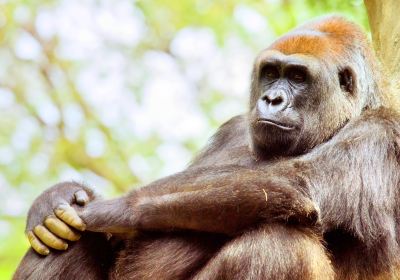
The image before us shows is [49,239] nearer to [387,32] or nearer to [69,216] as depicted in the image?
[69,216]

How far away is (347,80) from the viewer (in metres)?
3.86

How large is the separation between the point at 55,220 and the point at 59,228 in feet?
0.16

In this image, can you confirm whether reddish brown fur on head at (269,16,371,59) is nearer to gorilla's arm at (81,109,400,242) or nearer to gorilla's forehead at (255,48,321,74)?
gorilla's forehead at (255,48,321,74)

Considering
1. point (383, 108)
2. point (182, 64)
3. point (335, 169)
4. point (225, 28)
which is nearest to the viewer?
point (335, 169)

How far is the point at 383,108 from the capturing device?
3670 millimetres

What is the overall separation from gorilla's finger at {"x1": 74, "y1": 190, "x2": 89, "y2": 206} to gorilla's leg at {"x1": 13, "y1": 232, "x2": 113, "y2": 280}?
0.18m

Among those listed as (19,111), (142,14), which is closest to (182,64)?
(142,14)

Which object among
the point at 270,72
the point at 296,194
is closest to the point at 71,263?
the point at 296,194

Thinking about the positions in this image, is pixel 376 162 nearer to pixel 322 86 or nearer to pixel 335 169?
pixel 335 169

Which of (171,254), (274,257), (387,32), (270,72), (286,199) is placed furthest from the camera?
(387,32)

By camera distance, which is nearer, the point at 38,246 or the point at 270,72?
the point at 38,246

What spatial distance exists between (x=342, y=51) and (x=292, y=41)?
293 millimetres

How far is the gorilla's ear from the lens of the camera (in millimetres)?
3836

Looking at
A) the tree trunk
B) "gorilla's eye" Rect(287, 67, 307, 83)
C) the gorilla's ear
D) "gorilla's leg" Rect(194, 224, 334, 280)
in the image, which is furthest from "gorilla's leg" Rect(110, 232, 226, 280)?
the tree trunk
